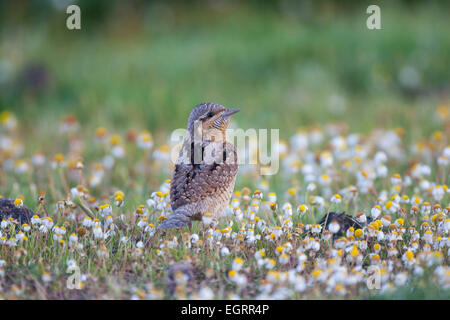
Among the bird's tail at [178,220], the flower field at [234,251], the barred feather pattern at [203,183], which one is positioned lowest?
the flower field at [234,251]

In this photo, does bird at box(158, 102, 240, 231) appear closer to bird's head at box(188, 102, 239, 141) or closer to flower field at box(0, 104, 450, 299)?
bird's head at box(188, 102, 239, 141)

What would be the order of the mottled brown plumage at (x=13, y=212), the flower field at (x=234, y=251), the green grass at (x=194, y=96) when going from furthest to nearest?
the mottled brown plumage at (x=13, y=212) < the green grass at (x=194, y=96) < the flower field at (x=234, y=251)

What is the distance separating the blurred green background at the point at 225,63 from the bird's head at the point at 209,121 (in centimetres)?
368

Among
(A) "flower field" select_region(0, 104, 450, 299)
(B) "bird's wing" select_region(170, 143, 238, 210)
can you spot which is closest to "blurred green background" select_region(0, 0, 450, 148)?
(A) "flower field" select_region(0, 104, 450, 299)

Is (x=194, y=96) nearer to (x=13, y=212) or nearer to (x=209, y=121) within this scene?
(x=209, y=121)

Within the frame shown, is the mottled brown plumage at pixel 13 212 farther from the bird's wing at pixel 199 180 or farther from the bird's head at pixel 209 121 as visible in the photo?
the bird's head at pixel 209 121

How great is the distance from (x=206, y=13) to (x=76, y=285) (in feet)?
40.9

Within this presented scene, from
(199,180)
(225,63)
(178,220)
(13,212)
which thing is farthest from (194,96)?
(178,220)

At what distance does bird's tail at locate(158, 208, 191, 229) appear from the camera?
4773 mm

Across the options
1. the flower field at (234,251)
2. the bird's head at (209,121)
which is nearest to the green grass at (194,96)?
the flower field at (234,251)

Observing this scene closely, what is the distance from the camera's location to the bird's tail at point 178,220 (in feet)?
15.7

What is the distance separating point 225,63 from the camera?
41.9 feet

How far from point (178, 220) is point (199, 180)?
56 centimetres
